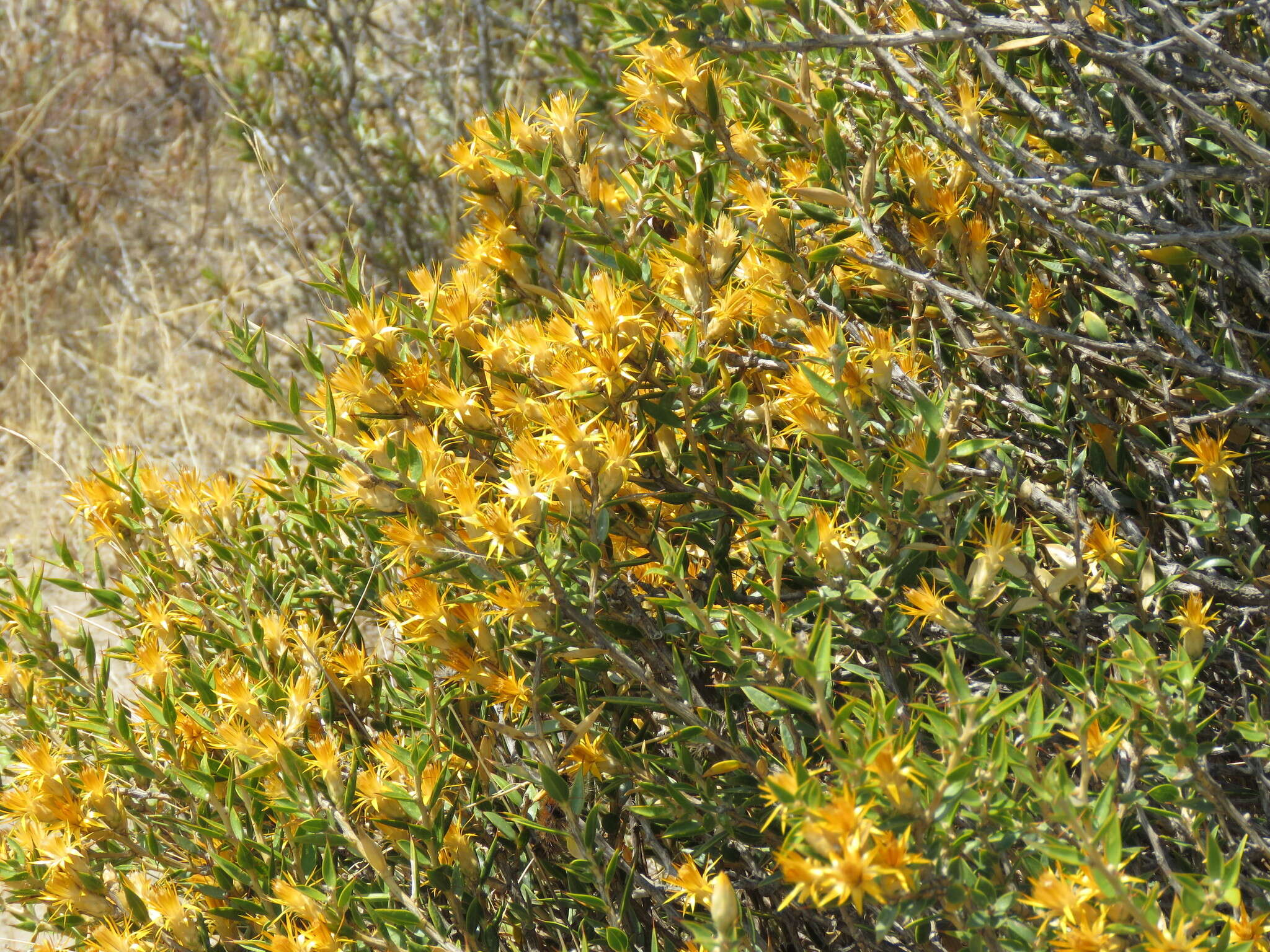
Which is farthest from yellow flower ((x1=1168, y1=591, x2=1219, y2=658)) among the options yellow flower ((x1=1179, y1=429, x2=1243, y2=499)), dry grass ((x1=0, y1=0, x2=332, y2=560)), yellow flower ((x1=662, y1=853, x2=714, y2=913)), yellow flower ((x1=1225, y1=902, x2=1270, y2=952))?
dry grass ((x1=0, y1=0, x2=332, y2=560))

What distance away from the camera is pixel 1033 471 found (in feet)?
4.98

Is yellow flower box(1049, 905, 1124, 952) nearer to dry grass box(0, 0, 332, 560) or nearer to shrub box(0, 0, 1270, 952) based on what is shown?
shrub box(0, 0, 1270, 952)

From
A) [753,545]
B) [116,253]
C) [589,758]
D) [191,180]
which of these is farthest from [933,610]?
[191,180]

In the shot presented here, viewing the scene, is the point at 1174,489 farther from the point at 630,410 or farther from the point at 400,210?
the point at 400,210

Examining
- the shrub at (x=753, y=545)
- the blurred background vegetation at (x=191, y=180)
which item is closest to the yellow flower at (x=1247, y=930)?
the shrub at (x=753, y=545)

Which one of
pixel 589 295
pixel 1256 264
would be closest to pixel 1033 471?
pixel 1256 264

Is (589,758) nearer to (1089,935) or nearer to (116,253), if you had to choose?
(1089,935)

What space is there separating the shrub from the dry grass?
9.10 ft

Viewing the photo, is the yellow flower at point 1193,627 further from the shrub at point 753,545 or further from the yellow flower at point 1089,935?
the yellow flower at point 1089,935

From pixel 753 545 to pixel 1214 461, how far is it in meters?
0.55

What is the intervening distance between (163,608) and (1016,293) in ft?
4.54

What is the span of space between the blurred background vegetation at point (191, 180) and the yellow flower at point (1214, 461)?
275 cm

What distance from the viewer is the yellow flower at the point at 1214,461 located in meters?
1.28

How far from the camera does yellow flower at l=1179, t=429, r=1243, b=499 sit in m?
1.28
